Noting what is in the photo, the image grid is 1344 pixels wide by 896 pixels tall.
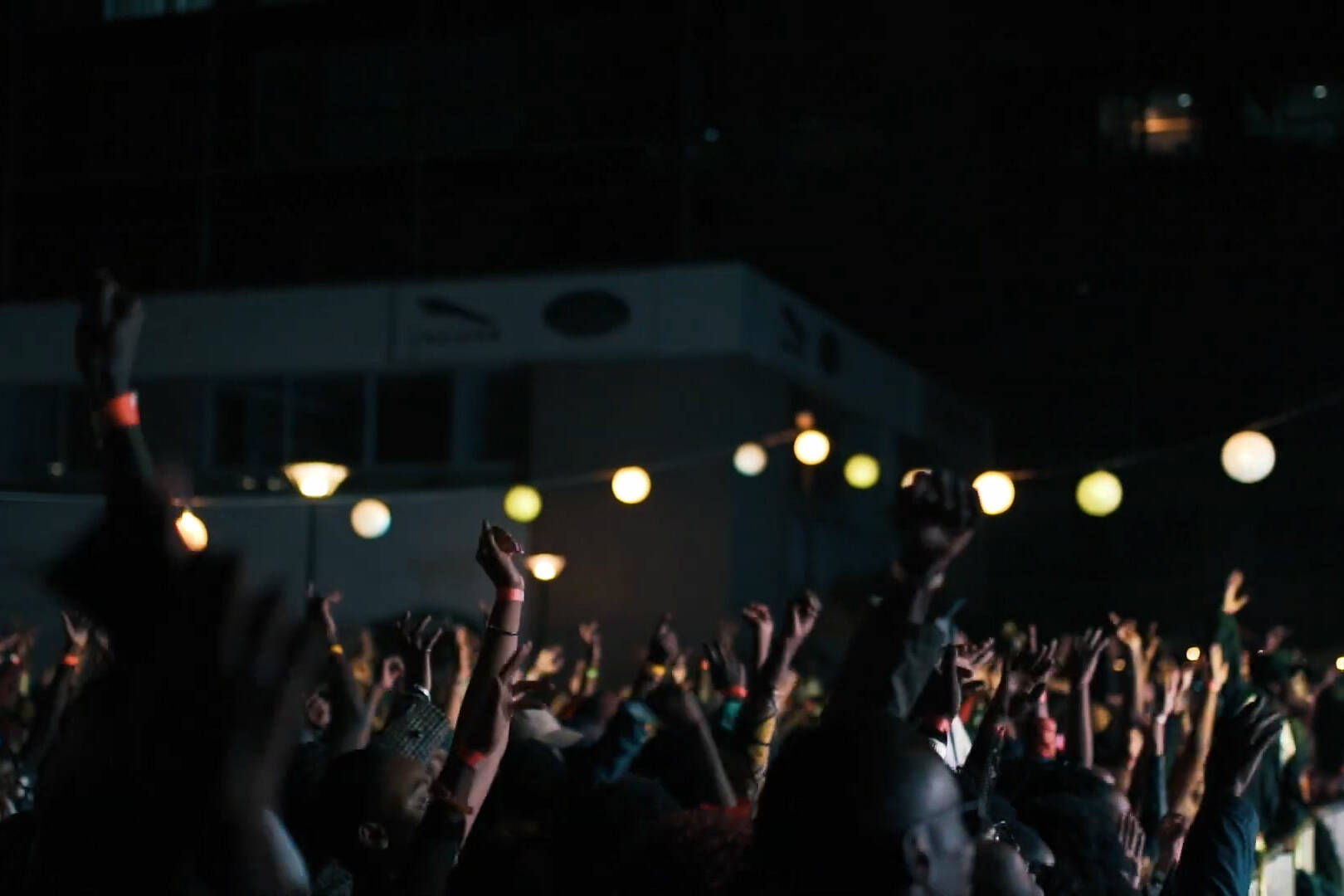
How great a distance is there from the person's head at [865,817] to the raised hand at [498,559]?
1.47m

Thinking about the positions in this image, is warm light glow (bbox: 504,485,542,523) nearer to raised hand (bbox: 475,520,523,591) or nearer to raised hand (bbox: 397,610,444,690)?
raised hand (bbox: 397,610,444,690)

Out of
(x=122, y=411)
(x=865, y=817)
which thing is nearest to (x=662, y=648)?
(x=122, y=411)

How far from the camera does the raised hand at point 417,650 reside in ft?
14.4

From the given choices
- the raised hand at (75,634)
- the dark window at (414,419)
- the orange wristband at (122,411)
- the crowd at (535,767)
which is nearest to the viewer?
the crowd at (535,767)

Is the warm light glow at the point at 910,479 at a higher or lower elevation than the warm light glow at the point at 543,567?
lower

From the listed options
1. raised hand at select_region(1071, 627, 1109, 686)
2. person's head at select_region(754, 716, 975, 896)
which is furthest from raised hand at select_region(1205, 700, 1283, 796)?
raised hand at select_region(1071, 627, 1109, 686)

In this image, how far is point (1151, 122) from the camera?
2853cm

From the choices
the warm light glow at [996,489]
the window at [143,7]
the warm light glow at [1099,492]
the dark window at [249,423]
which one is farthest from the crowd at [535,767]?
the window at [143,7]

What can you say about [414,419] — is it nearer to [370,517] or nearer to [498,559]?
[370,517]

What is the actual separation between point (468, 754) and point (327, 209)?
22.8m

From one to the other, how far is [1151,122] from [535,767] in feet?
85.6

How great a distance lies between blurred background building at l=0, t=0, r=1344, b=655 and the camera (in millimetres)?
24500

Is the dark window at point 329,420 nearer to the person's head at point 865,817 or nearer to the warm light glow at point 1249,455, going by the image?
the warm light glow at point 1249,455

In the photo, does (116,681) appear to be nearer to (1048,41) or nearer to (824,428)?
(824,428)
